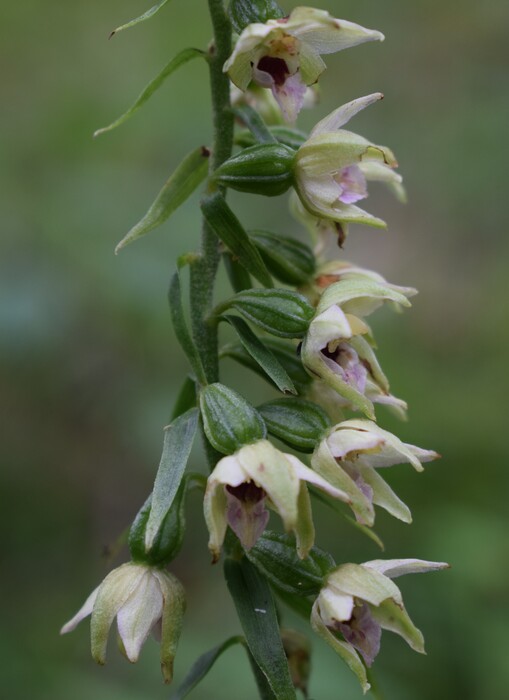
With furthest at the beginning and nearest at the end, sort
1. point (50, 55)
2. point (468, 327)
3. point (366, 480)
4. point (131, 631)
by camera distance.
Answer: point (50, 55), point (468, 327), point (366, 480), point (131, 631)

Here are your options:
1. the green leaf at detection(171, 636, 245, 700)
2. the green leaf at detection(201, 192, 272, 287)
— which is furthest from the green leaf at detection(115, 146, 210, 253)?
the green leaf at detection(171, 636, 245, 700)

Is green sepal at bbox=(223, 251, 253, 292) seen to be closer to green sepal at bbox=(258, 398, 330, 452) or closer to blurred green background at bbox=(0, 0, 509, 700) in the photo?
green sepal at bbox=(258, 398, 330, 452)

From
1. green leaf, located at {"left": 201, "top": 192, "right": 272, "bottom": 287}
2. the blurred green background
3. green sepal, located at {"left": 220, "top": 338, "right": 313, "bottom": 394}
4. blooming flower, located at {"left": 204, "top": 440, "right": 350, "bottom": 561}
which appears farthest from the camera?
the blurred green background

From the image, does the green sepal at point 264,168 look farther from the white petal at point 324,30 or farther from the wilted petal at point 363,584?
the wilted petal at point 363,584

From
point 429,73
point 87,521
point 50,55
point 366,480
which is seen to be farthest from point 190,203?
point 429,73

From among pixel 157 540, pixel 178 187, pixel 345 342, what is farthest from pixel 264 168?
pixel 157 540

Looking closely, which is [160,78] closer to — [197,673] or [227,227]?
[227,227]

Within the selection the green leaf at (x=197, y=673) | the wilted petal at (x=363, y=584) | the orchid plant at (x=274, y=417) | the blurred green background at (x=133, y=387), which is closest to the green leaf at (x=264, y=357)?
the orchid plant at (x=274, y=417)

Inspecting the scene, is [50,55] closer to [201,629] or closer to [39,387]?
[39,387]
